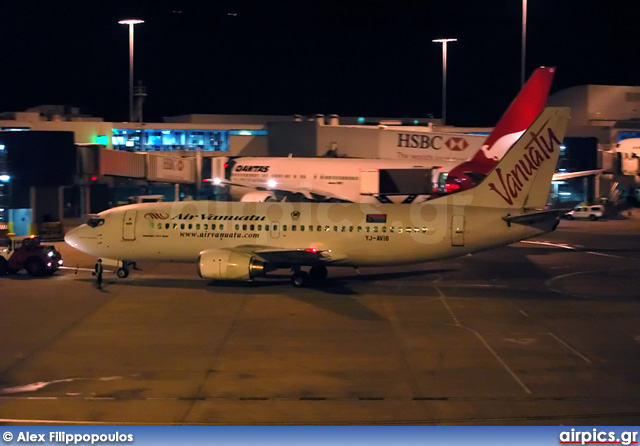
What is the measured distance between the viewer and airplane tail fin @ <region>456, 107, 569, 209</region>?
3025 centimetres

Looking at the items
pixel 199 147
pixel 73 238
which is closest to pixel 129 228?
pixel 73 238

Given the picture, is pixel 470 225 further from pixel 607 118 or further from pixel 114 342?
pixel 607 118

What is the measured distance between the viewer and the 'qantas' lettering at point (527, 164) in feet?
99.4

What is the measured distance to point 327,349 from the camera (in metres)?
21.2

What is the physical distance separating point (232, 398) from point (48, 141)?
3700 centimetres

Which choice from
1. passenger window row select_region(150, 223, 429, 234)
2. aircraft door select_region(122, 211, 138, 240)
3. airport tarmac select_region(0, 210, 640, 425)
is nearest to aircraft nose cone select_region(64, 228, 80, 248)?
airport tarmac select_region(0, 210, 640, 425)

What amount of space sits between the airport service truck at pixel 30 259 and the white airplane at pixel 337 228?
204 centimetres

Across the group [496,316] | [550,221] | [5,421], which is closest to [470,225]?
[550,221]

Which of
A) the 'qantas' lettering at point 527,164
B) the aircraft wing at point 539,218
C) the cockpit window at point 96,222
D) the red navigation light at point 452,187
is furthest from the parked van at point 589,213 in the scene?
the cockpit window at point 96,222

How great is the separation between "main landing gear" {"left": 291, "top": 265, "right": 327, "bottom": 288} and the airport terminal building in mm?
24254

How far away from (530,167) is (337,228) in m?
7.92

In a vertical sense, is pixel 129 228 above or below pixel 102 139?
below

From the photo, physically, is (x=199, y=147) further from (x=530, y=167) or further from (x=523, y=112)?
(x=530, y=167)

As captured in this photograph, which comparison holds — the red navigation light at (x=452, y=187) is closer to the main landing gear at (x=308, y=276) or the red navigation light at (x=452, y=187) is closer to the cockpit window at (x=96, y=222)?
the main landing gear at (x=308, y=276)
